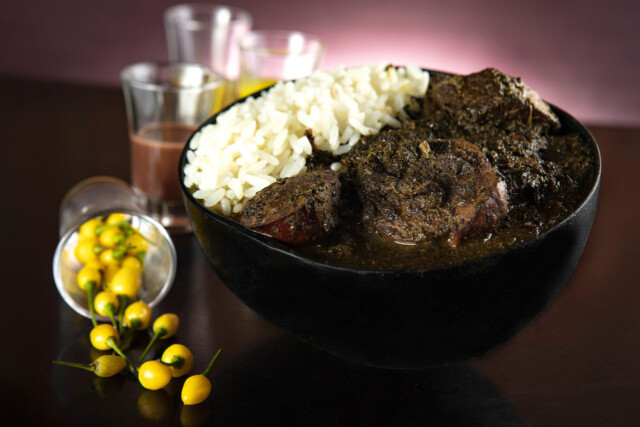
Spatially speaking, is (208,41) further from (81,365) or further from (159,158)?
(81,365)

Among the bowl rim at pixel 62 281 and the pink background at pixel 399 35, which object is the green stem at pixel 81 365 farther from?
the pink background at pixel 399 35

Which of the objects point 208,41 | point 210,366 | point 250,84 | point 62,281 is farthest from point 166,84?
point 210,366

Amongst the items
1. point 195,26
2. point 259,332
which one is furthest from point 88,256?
point 195,26

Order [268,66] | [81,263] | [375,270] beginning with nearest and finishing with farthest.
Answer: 1. [375,270]
2. [81,263]
3. [268,66]

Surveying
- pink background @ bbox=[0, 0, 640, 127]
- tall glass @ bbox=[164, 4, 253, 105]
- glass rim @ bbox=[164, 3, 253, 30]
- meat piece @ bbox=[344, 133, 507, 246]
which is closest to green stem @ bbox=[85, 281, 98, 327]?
meat piece @ bbox=[344, 133, 507, 246]

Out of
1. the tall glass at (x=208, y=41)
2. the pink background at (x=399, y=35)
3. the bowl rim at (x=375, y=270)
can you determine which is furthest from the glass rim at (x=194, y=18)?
the bowl rim at (x=375, y=270)

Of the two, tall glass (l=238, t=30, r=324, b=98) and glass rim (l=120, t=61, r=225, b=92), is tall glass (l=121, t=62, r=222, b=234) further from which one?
tall glass (l=238, t=30, r=324, b=98)
